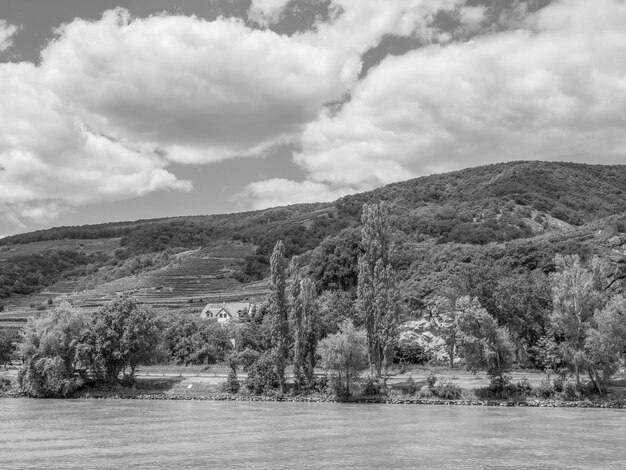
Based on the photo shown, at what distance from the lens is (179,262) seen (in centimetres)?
18462

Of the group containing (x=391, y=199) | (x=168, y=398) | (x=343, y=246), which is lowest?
(x=168, y=398)

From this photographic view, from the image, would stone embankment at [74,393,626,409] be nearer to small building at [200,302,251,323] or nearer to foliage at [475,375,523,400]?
foliage at [475,375,523,400]

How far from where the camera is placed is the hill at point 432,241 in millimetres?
83875

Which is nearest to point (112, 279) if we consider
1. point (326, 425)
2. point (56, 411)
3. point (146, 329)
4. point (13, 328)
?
point (13, 328)

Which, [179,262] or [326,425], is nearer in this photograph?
[326,425]

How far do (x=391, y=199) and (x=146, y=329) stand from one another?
122082mm

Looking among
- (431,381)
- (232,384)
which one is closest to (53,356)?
(232,384)

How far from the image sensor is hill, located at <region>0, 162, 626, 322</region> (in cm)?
8388

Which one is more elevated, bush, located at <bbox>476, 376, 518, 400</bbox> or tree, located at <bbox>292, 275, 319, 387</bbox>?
tree, located at <bbox>292, 275, 319, 387</bbox>

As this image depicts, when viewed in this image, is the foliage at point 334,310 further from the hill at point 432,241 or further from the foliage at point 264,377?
the hill at point 432,241

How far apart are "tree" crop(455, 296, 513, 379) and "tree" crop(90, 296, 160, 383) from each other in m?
33.1

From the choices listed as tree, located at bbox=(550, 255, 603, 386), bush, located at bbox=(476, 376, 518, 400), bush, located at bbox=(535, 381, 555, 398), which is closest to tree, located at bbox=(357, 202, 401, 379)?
bush, located at bbox=(476, 376, 518, 400)

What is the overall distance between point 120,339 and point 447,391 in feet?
112

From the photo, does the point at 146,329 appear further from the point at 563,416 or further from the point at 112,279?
the point at 112,279
